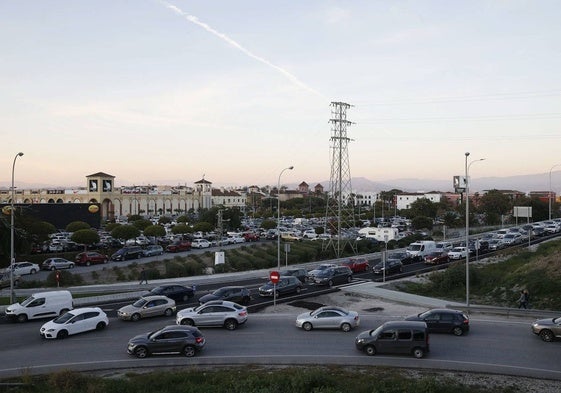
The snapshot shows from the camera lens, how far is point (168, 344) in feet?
62.0

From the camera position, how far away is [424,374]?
17.0m

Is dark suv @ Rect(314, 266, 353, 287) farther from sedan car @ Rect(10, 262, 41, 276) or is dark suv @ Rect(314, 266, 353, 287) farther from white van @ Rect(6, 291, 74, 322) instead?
sedan car @ Rect(10, 262, 41, 276)

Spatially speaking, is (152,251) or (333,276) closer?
(333,276)

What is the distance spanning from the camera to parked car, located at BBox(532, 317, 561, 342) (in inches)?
794

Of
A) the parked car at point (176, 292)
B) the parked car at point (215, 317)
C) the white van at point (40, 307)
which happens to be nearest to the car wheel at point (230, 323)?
the parked car at point (215, 317)

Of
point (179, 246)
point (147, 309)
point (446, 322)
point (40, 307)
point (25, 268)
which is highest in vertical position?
point (446, 322)

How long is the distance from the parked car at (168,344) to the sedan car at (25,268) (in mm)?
28502

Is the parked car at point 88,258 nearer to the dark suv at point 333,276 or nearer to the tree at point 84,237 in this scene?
the tree at point 84,237

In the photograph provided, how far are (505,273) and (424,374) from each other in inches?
978

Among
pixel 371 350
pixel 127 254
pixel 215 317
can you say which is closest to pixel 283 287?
pixel 215 317

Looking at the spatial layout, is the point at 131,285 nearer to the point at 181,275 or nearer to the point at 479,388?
the point at 181,275

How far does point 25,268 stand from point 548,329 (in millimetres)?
39666

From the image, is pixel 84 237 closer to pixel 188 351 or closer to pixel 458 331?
pixel 188 351

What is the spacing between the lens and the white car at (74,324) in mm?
21422
